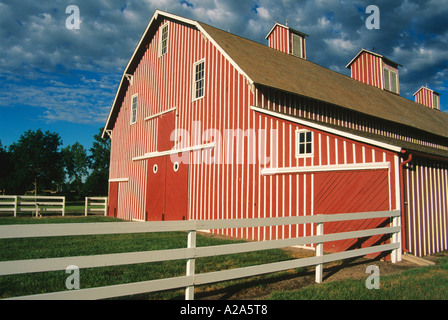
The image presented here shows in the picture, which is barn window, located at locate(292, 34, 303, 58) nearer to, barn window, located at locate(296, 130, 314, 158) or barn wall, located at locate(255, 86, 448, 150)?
barn wall, located at locate(255, 86, 448, 150)

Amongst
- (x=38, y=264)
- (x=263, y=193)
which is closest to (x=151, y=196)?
(x=263, y=193)

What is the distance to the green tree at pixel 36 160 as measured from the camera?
2210 inches

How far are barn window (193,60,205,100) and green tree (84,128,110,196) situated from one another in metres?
49.6

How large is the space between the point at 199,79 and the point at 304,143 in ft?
19.8

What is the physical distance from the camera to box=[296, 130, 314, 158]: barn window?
9.13 meters

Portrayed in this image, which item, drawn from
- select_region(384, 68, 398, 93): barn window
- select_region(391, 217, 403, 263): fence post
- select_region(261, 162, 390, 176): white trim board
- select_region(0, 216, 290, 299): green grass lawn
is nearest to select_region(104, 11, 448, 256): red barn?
select_region(261, 162, 390, 176): white trim board

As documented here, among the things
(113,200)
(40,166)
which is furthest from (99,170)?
(113,200)

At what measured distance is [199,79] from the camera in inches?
525

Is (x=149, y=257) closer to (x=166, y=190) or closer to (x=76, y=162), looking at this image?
(x=166, y=190)

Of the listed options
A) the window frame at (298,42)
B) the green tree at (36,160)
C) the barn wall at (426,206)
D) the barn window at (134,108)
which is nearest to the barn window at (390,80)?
the window frame at (298,42)

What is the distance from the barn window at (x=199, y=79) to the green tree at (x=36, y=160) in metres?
53.6

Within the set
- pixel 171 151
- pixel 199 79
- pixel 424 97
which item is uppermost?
pixel 424 97

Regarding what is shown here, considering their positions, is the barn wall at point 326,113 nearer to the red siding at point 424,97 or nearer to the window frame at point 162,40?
the window frame at point 162,40
